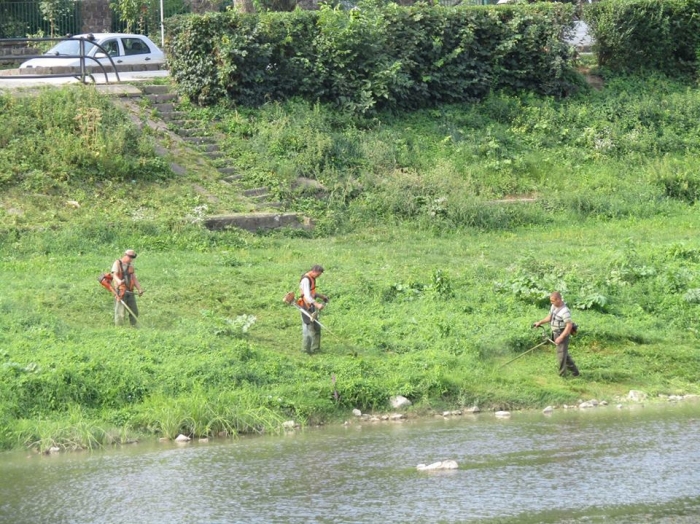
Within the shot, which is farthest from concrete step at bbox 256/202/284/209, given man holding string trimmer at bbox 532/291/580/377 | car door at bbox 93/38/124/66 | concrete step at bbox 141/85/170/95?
car door at bbox 93/38/124/66

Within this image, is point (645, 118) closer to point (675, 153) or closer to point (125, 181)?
point (675, 153)

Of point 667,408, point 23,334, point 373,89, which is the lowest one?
point 667,408

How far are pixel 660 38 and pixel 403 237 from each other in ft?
42.1

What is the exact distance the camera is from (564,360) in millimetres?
16062

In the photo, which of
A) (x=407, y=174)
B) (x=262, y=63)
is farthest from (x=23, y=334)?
(x=262, y=63)

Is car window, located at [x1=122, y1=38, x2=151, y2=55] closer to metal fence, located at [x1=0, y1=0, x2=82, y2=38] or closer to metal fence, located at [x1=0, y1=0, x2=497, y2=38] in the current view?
metal fence, located at [x1=0, y1=0, x2=497, y2=38]

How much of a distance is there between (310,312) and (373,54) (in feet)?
42.9

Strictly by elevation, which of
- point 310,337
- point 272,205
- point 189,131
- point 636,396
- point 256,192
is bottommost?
point 636,396

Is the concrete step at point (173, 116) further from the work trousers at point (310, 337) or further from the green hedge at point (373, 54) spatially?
the work trousers at point (310, 337)

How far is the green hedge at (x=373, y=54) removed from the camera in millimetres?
26531

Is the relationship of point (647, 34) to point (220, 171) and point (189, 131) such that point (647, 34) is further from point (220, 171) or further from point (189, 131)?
point (220, 171)

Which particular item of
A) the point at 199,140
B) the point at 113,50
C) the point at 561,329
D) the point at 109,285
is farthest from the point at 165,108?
the point at 561,329

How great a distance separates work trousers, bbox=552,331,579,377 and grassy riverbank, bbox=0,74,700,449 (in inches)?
6.6

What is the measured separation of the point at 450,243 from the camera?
22.3 m
